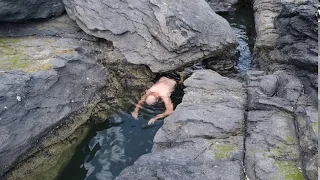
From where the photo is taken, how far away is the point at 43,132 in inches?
302

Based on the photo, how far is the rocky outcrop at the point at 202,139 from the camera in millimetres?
6145

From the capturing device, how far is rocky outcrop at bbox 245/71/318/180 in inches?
244

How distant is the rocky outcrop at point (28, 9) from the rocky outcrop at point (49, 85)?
12.2 inches

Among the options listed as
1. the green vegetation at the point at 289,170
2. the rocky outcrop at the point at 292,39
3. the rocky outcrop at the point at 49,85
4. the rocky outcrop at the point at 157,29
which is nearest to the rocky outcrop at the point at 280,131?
the green vegetation at the point at 289,170

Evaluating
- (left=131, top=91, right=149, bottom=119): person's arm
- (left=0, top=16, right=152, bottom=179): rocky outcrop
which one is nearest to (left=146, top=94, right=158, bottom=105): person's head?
(left=131, top=91, right=149, bottom=119): person's arm

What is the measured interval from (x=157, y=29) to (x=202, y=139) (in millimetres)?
4146

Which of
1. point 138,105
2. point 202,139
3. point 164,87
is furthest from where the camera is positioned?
point 164,87

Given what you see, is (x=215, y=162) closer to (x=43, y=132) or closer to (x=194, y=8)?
(x=43, y=132)

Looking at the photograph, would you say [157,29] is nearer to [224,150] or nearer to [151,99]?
[151,99]

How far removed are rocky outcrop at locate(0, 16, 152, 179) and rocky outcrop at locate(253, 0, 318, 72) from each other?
159 inches

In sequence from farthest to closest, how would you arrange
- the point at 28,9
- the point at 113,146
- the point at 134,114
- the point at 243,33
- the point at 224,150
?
the point at 243,33
the point at 28,9
the point at 134,114
the point at 113,146
the point at 224,150

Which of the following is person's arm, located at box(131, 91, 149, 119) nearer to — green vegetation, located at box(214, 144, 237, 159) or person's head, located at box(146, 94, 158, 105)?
person's head, located at box(146, 94, 158, 105)

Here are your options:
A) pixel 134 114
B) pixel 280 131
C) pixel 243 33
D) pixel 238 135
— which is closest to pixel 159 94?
pixel 134 114

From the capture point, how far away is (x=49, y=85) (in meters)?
8.29
